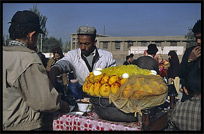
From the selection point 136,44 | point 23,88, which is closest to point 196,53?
point 23,88

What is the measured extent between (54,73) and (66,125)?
27.0 inches

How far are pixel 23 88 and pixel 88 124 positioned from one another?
2.24ft

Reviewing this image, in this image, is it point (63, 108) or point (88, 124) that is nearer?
point (88, 124)

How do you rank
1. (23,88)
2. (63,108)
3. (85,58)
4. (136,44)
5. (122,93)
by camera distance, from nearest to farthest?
(23,88)
(122,93)
(63,108)
(85,58)
(136,44)

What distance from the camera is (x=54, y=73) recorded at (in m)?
2.55

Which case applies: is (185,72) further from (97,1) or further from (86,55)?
(86,55)

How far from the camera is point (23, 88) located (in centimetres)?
170

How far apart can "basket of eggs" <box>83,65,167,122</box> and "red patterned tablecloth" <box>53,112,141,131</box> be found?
0.07m

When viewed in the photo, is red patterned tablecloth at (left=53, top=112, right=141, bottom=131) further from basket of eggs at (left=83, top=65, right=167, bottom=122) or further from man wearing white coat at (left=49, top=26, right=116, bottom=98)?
man wearing white coat at (left=49, top=26, right=116, bottom=98)

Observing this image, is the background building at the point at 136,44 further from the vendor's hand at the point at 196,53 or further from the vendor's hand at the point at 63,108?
the vendor's hand at the point at 63,108

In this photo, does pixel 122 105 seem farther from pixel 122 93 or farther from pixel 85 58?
pixel 85 58

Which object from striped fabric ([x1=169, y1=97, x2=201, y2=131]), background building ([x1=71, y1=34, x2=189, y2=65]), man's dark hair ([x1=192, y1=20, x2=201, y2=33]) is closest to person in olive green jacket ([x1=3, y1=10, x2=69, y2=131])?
striped fabric ([x1=169, y1=97, x2=201, y2=131])

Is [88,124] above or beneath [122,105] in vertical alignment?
beneath

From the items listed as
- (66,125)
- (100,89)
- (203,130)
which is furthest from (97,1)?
(203,130)
